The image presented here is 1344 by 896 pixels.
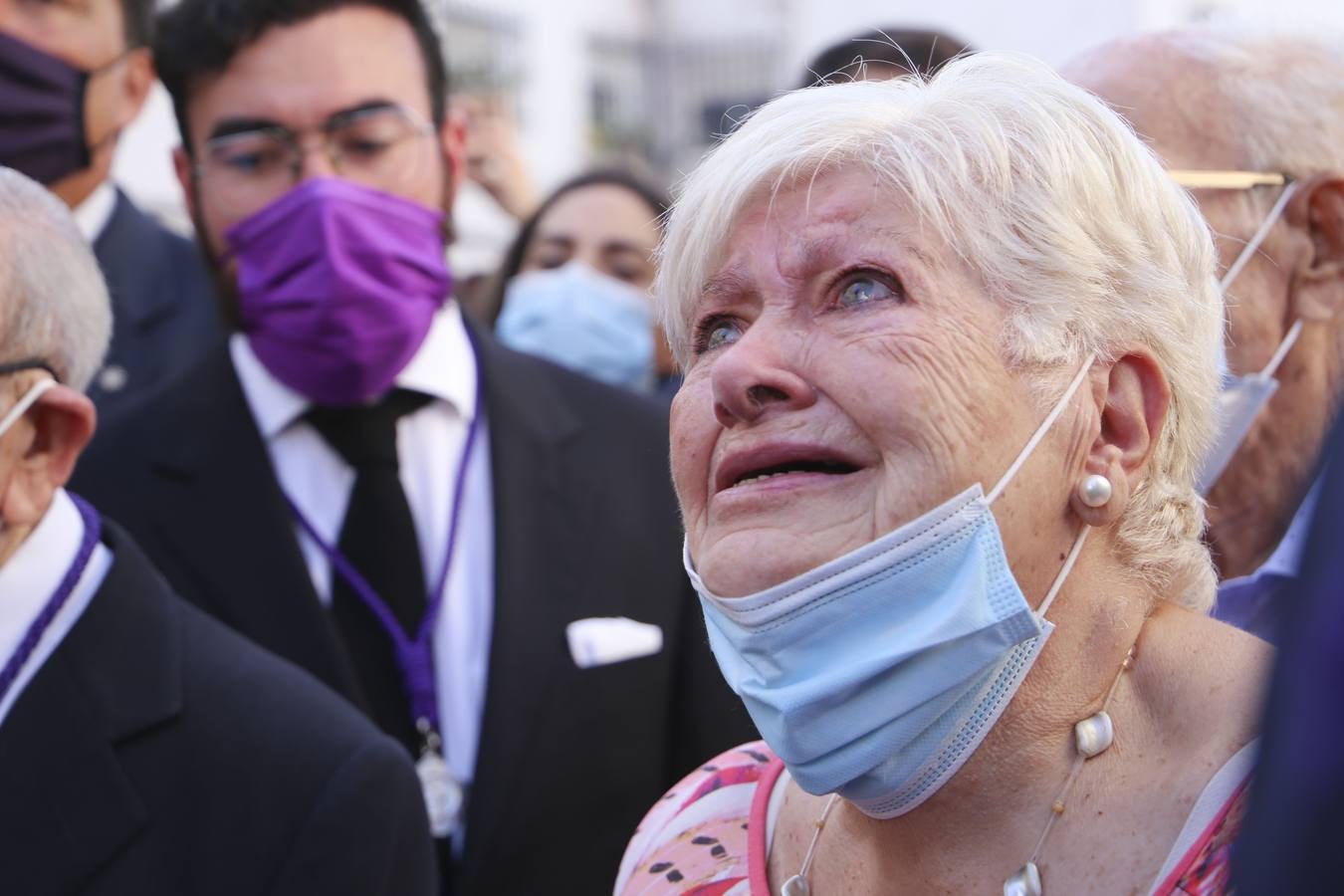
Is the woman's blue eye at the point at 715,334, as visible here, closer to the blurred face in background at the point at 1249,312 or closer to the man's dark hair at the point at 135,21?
the blurred face in background at the point at 1249,312

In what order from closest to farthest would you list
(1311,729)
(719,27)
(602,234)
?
(1311,729)
(602,234)
(719,27)

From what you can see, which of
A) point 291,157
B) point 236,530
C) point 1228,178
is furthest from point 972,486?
point 291,157

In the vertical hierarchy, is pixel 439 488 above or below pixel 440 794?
above

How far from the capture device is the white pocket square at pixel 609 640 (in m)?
3.31

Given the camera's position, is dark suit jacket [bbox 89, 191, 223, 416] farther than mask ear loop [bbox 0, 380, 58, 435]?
Yes

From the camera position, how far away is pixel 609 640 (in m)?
3.33

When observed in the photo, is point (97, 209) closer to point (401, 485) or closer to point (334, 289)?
point (334, 289)

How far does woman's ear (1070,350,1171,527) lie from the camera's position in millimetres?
1962

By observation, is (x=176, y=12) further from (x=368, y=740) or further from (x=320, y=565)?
(x=368, y=740)

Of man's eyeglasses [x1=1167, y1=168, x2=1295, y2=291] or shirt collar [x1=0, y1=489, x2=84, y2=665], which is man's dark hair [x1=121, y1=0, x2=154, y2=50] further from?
man's eyeglasses [x1=1167, y1=168, x2=1295, y2=291]

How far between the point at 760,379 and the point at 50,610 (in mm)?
1398

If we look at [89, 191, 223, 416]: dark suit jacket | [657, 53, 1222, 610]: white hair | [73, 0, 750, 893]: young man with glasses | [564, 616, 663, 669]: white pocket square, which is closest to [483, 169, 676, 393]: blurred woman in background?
[89, 191, 223, 416]: dark suit jacket

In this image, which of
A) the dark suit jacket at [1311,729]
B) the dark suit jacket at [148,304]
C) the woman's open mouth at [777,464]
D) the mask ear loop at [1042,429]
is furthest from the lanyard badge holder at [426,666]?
the dark suit jacket at [1311,729]

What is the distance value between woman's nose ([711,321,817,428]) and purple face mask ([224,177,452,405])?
169 centimetres
